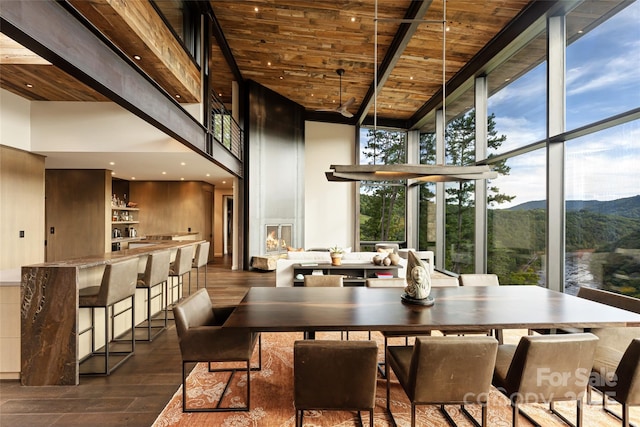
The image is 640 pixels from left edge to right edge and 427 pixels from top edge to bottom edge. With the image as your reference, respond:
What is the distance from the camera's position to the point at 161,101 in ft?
10.8

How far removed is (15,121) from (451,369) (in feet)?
22.0

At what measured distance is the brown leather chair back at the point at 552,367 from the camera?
5.48 ft

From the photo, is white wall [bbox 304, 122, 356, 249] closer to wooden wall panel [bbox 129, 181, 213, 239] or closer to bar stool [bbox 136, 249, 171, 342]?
wooden wall panel [bbox 129, 181, 213, 239]

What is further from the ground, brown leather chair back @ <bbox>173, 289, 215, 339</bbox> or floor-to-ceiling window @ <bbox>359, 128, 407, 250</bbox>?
floor-to-ceiling window @ <bbox>359, 128, 407, 250</bbox>

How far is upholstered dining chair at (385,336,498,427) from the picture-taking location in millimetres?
1634

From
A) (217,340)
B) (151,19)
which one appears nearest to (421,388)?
(217,340)

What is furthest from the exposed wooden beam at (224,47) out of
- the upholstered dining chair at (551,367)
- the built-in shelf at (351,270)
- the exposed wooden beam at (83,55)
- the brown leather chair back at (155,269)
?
the upholstered dining chair at (551,367)

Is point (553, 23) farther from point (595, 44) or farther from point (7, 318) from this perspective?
point (7, 318)

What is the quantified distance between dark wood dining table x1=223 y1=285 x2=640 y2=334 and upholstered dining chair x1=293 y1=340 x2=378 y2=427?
0.28 metres

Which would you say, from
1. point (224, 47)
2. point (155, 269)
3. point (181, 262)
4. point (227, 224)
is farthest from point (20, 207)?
point (227, 224)

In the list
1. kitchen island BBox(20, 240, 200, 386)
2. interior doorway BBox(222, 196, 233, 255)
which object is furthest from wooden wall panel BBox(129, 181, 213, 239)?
kitchen island BBox(20, 240, 200, 386)

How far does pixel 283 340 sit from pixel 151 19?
13.4 ft

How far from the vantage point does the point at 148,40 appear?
136 inches

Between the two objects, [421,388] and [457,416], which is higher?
[421,388]
